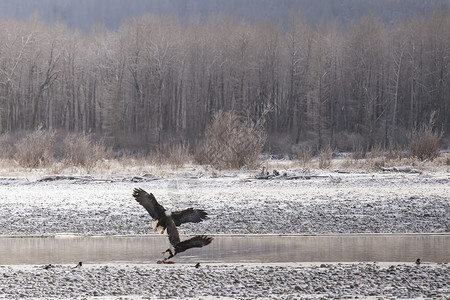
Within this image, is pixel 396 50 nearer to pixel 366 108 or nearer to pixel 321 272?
pixel 366 108

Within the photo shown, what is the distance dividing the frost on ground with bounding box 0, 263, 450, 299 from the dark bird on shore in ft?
2.13

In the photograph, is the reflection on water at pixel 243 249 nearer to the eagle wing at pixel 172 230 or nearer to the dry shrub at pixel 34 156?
the eagle wing at pixel 172 230

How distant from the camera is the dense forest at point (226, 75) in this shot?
173ft

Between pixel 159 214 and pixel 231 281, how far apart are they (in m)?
1.17

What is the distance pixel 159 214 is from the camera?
7.85 m

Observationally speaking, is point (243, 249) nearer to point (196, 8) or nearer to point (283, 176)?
point (283, 176)

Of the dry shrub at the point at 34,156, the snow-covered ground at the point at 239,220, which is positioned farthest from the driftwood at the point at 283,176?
the dry shrub at the point at 34,156

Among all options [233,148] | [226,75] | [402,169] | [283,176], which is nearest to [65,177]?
[233,148]

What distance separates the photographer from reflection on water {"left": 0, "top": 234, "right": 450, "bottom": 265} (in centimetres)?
911

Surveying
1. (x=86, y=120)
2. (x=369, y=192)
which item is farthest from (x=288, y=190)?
(x=86, y=120)

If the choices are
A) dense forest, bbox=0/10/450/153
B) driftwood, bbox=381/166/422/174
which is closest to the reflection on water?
driftwood, bbox=381/166/422/174

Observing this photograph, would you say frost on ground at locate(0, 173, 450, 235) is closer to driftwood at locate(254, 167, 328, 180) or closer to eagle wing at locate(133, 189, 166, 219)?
driftwood at locate(254, 167, 328, 180)

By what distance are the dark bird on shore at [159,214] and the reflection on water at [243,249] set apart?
124cm

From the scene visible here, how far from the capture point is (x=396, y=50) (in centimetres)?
5428
